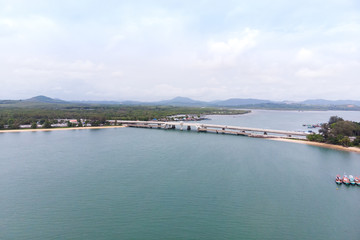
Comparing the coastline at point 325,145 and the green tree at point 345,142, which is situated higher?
the green tree at point 345,142

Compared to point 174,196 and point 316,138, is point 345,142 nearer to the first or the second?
point 316,138

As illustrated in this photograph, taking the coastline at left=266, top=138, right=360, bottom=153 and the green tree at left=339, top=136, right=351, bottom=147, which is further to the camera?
the green tree at left=339, top=136, right=351, bottom=147

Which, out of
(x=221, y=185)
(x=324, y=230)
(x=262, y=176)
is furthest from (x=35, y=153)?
(x=324, y=230)

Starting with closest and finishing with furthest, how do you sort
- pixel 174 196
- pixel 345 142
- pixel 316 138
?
pixel 174 196 < pixel 345 142 < pixel 316 138

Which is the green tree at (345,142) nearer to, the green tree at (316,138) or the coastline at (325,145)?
the coastline at (325,145)

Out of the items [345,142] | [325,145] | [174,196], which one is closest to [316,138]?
[325,145]

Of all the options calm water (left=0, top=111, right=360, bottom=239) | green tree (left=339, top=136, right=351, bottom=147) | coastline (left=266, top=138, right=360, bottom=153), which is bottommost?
calm water (left=0, top=111, right=360, bottom=239)

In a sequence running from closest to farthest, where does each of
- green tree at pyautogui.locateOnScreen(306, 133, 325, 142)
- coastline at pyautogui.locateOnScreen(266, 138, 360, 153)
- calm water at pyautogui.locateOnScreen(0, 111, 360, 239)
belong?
calm water at pyautogui.locateOnScreen(0, 111, 360, 239)
coastline at pyautogui.locateOnScreen(266, 138, 360, 153)
green tree at pyautogui.locateOnScreen(306, 133, 325, 142)

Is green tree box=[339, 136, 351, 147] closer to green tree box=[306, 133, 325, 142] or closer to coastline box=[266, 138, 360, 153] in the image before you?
coastline box=[266, 138, 360, 153]

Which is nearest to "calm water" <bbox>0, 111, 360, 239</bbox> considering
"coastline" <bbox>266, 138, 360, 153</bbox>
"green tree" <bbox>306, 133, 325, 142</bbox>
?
"coastline" <bbox>266, 138, 360, 153</bbox>

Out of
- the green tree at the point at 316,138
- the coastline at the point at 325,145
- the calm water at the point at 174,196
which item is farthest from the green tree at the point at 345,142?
the calm water at the point at 174,196
